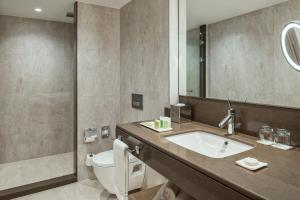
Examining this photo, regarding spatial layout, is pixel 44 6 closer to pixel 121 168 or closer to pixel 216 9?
pixel 216 9

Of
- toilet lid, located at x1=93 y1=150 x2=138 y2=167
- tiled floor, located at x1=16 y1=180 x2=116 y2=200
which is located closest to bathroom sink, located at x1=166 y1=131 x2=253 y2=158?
toilet lid, located at x1=93 y1=150 x2=138 y2=167

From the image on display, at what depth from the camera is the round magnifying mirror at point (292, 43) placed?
3.87 feet

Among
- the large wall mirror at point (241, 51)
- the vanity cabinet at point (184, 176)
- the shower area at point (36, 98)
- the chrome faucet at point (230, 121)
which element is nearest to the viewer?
the vanity cabinet at point (184, 176)

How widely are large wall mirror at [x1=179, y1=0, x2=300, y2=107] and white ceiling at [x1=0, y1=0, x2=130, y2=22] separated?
1124mm

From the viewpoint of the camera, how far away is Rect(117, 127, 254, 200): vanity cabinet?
2.56 ft

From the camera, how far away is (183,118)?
1.83m

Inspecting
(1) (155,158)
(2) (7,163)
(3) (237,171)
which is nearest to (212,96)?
(1) (155,158)

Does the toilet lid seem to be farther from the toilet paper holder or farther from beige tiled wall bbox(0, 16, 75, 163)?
beige tiled wall bbox(0, 16, 75, 163)

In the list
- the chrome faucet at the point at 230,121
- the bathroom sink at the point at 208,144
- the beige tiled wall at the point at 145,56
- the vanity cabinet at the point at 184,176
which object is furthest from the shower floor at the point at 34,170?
the chrome faucet at the point at 230,121

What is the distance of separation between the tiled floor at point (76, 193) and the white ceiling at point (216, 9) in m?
1.94

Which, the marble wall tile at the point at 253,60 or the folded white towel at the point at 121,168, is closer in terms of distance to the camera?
the marble wall tile at the point at 253,60

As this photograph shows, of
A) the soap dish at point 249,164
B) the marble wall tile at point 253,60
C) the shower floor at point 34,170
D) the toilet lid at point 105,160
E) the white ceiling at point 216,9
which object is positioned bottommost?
the shower floor at point 34,170

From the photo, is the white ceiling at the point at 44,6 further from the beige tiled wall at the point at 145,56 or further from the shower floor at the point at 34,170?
the shower floor at the point at 34,170

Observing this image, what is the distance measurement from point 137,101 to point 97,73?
68 centimetres
